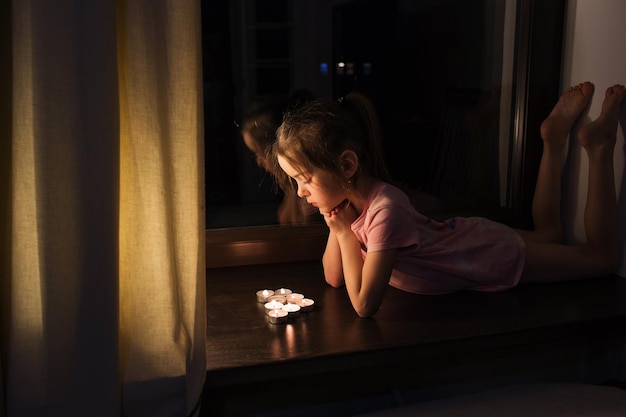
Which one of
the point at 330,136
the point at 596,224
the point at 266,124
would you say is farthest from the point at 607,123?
the point at 266,124

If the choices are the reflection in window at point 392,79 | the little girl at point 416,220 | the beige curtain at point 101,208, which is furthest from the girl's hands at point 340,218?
the beige curtain at point 101,208

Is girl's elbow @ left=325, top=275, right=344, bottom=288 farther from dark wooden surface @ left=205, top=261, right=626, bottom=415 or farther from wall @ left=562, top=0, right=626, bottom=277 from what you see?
wall @ left=562, top=0, right=626, bottom=277

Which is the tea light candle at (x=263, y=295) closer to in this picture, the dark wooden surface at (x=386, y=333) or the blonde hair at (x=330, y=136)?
the dark wooden surface at (x=386, y=333)

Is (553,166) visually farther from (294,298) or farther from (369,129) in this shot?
(294,298)

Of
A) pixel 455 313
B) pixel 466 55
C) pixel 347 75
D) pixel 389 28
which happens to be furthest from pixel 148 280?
pixel 466 55

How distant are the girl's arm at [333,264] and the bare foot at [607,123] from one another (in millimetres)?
A: 677

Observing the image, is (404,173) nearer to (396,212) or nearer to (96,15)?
(396,212)

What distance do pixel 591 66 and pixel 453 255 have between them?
634 mm

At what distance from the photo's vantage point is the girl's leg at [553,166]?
1790 millimetres

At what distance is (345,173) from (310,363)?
410 mm

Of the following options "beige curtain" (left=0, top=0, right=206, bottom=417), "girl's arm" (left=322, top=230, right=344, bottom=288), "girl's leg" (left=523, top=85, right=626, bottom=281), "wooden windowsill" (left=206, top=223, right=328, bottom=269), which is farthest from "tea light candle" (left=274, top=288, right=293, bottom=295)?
"girl's leg" (left=523, top=85, right=626, bottom=281)

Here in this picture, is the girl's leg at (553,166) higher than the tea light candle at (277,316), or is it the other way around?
the girl's leg at (553,166)

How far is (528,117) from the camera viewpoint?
1882mm

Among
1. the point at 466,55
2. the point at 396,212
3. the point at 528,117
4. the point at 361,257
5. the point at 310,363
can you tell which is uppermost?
the point at 466,55
